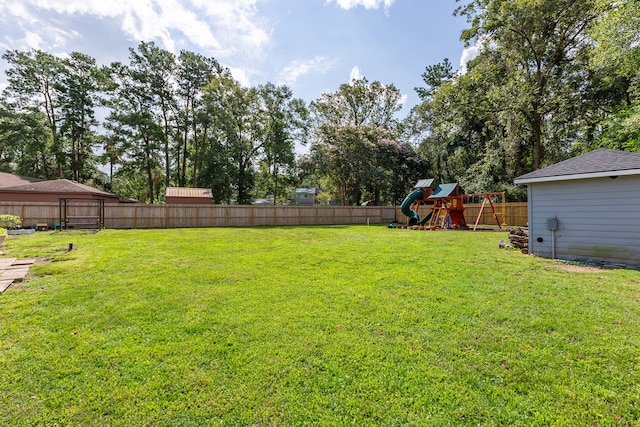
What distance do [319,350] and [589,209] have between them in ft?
24.6

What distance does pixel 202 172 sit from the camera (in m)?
24.5

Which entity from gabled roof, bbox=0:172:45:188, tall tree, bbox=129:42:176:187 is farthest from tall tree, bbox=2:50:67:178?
tall tree, bbox=129:42:176:187

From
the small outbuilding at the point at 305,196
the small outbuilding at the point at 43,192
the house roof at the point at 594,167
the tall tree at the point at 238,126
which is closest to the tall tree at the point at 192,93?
the tall tree at the point at 238,126

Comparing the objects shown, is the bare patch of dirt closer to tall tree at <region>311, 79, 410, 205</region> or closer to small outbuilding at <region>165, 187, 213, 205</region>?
tall tree at <region>311, 79, 410, 205</region>

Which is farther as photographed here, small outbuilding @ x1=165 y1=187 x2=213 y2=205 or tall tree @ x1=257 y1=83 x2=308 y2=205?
tall tree @ x1=257 y1=83 x2=308 y2=205

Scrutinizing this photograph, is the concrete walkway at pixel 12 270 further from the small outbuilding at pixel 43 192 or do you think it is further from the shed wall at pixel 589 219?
the small outbuilding at pixel 43 192

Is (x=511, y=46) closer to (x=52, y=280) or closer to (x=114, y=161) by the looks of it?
(x=52, y=280)

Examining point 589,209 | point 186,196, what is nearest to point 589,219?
point 589,209

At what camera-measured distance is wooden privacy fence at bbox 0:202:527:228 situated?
13.6 meters

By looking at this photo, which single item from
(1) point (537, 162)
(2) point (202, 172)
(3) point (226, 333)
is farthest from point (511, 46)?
(2) point (202, 172)

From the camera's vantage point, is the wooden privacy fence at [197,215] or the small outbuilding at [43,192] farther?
the small outbuilding at [43,192]

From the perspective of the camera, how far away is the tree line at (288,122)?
53.9 ft

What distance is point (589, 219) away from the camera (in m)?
6.49

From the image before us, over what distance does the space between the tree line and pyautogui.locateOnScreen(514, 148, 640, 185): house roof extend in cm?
1080
